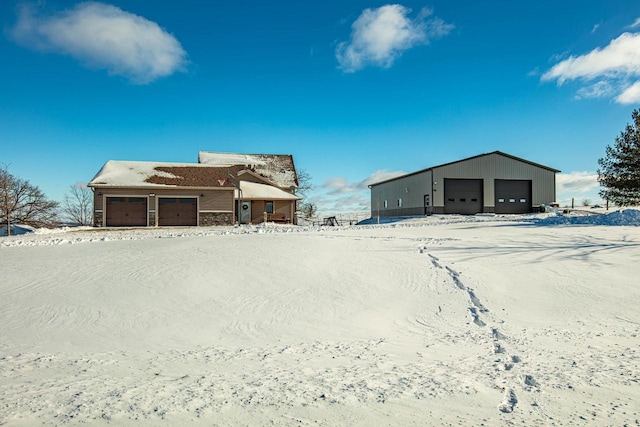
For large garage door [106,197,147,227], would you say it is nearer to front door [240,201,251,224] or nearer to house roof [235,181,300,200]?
house roof [235,181,300,200]

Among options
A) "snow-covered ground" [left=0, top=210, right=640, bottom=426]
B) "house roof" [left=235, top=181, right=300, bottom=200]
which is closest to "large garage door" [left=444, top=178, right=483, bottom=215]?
"house roof" [left=235, top=181, right=300, bottom=200]

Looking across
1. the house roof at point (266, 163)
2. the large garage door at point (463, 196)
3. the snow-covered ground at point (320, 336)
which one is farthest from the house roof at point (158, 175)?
the large garage door at point (463, 196)

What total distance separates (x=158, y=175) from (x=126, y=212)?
11.2 feet

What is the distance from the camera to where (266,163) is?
41031 millimetres

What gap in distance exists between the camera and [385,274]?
9672 mm

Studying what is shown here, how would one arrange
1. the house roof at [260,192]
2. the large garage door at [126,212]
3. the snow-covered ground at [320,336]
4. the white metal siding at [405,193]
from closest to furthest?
the snow-covered ground at [320,336] → the large garage door at [126,212] → the house roof at [260,192] → the white metal siding at [405,193]

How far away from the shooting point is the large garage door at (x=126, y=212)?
2788 cm

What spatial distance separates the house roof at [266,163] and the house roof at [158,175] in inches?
275

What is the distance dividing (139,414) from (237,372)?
121 centimetres

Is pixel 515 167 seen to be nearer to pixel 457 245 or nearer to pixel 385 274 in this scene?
pixel 457 245

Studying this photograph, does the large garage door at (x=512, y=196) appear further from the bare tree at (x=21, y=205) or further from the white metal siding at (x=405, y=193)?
the bare tree at (x=21, y=205)

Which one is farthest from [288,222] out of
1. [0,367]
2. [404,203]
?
[0,367]

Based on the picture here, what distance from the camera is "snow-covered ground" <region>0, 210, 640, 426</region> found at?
3.59 metres

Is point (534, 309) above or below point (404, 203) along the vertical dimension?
below
